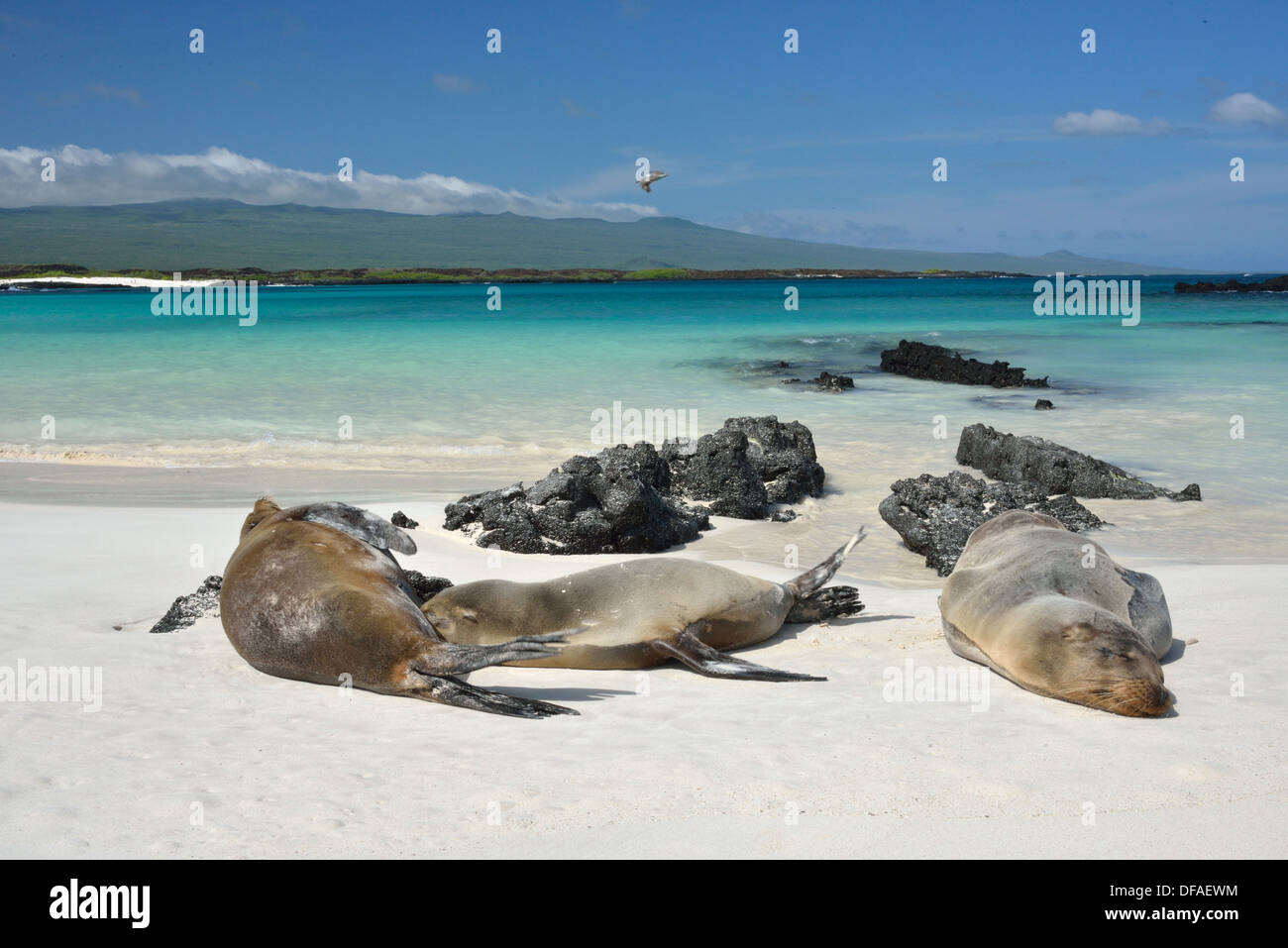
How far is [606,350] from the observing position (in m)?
32.3

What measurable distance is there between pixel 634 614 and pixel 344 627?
4.74 ft

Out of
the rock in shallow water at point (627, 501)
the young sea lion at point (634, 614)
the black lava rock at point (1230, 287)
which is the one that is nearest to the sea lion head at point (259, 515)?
the young sea lion at point (634, 614)

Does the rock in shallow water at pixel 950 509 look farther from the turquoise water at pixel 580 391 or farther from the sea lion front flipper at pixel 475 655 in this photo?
the sea lion front flipper at pixel 475 655

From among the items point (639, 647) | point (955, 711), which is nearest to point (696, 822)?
point (955, 711)

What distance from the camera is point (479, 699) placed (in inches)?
170

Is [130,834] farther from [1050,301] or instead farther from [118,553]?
[1050,301]

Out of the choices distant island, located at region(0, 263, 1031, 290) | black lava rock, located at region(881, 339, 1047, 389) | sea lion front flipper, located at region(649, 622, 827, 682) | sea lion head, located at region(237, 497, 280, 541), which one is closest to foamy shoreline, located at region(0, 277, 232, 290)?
distant island, located at region(0, 263, 1031, 290)

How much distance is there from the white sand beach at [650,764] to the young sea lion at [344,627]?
0.33 feet

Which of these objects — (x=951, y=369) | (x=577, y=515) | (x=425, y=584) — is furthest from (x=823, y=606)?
(x=951, y=369)

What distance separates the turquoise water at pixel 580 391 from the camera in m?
14.1

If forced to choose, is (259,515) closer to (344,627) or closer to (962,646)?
(344,627)

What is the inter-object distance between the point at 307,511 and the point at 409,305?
61.5 metres

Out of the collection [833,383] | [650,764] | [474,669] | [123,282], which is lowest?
[650,764]

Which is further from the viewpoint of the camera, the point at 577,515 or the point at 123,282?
the point at 123,282
